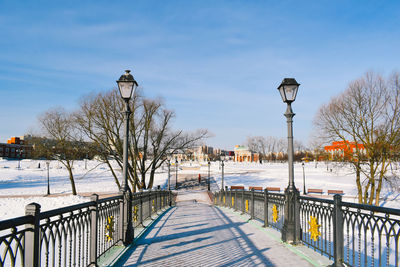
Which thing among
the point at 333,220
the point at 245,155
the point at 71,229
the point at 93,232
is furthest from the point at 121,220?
the point at 245,155

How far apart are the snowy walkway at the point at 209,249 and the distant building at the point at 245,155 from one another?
13063 centimetres

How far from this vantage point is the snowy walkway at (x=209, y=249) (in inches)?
217

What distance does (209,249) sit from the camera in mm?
6414

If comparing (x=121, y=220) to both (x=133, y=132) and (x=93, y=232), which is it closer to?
(x=93, y=232)

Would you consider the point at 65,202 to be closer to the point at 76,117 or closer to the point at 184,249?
the point at 76,117

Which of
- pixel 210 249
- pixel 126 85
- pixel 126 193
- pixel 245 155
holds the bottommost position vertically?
pixel 245 155

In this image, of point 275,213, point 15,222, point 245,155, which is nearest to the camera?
point 15,222

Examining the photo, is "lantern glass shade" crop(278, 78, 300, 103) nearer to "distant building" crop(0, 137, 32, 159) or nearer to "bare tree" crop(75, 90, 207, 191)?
"bare tree" crop(75, 90, 207, 191)

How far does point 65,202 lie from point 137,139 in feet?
31.8

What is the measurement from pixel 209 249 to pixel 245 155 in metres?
136

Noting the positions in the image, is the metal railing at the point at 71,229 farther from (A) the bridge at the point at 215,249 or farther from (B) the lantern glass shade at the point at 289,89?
(B) the lantern glass shade at the point at 289,89

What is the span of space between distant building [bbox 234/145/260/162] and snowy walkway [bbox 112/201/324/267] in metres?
131

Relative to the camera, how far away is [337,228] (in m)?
5.10

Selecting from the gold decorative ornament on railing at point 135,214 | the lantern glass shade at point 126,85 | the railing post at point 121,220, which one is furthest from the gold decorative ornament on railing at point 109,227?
the lantern glass shade at point 126,85
